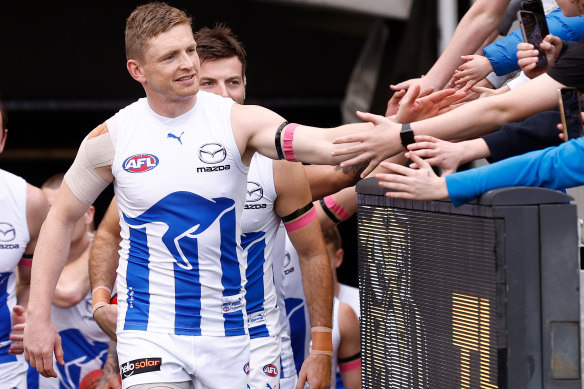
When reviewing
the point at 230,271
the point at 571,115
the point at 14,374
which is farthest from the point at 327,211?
the point at 571,115

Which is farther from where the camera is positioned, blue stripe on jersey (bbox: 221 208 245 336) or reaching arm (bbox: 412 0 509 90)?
reaching arm (bbox: 412 0 509 90)

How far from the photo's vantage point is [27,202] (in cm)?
586

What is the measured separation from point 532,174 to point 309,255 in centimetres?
191

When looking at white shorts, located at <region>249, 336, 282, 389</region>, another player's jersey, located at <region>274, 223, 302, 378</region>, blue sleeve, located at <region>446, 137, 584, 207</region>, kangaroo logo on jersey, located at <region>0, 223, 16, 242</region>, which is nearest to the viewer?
blue sleeve, located at <region>446, 137, 584, 207</region>

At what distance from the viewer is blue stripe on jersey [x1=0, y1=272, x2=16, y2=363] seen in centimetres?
568

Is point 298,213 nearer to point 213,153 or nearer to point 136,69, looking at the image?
point 213,153

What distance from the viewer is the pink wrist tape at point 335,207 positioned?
18.5 feet

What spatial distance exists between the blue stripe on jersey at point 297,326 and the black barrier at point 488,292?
2128 mm

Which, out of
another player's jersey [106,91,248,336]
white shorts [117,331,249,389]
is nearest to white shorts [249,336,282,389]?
→ white shorts [117,331,249,389]

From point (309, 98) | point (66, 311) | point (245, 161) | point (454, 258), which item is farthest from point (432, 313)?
point (309, 98)

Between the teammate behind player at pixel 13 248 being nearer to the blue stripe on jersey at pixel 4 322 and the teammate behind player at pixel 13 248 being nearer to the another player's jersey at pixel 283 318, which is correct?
the blue stripe on jersey at pixel 4 322

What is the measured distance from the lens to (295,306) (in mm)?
5625

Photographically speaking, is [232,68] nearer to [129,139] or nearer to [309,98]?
[129,139]

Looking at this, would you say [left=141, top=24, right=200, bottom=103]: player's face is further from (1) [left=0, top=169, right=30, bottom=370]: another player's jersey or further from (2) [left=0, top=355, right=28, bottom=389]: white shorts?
(2) [left=0, top=355, right=28, bottom=389]: white shorts
